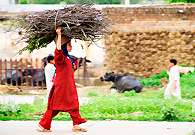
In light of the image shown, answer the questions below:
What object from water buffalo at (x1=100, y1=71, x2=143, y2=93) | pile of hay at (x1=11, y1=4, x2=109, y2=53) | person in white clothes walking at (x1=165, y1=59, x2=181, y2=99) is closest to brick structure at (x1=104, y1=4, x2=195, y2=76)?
water buffalo at (x1=100, y1=71, x2=143, y2=93)

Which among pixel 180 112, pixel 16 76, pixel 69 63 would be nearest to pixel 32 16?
pixel 69 63

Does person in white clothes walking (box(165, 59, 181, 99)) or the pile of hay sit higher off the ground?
the pile of hay

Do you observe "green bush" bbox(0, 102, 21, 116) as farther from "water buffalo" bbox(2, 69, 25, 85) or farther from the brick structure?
the brick structure

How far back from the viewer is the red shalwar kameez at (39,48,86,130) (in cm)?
535

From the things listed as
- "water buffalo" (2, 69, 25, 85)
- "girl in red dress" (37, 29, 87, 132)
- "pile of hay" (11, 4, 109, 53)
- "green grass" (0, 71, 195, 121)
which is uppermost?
"pile of hay" (11, 4, 109, 53)

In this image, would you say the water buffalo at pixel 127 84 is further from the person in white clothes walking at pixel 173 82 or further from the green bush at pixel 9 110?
the green bush at pixel 9 110

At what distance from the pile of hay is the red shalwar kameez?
439mm

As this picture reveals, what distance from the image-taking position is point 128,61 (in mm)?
A: 16500

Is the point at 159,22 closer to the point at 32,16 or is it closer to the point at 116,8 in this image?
the point at 116,8

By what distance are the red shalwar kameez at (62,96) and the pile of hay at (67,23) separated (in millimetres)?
439

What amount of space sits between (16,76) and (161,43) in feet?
25.1

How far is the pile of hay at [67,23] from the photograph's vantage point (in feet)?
17.5

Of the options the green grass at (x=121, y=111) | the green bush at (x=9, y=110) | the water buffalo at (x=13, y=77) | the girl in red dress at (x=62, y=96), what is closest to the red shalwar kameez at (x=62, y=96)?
the girl in red dress at (x=62, y=96)

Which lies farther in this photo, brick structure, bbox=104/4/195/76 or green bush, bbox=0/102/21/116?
brick structure, bbox=104/4/195/76
